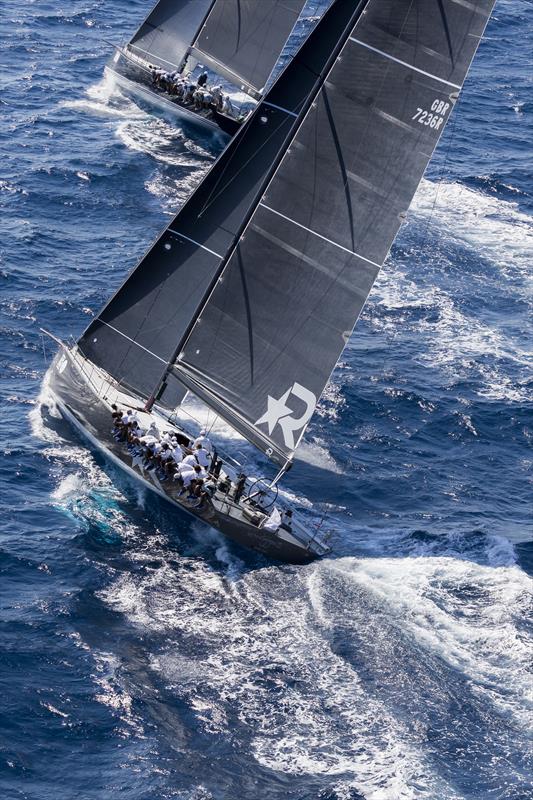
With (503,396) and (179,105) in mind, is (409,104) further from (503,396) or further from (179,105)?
(179,105)

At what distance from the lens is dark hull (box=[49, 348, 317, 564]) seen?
137 feet

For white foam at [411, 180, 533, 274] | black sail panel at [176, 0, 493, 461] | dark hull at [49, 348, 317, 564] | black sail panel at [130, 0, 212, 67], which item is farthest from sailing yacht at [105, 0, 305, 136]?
black sail panel at [176, 0, 493, 461]

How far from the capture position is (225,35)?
7338 cm

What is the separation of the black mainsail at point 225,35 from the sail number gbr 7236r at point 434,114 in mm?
34733

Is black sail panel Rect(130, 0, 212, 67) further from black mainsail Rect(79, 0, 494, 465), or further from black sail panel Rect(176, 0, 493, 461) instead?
black sail panel Rect(176, 0, 493, 461)

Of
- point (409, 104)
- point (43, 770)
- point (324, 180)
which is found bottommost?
point (43, 770)

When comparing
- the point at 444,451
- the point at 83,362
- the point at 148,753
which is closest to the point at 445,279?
the point at 444,451

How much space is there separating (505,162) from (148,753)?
46224 mm

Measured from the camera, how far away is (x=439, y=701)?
3659cm

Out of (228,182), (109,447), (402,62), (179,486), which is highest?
(402,62)

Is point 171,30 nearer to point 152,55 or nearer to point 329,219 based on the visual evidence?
point 152,55

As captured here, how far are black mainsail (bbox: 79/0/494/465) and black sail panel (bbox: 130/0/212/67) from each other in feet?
110

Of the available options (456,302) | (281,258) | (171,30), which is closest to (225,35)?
(171,30)

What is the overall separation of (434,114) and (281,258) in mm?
6340
